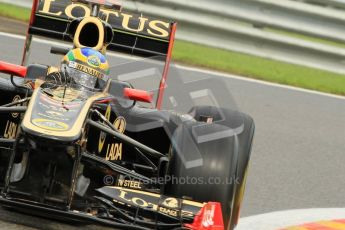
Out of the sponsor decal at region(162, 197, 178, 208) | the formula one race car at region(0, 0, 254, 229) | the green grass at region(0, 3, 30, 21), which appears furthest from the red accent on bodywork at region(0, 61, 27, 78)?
the green grass at region(0, 3, 30, 21)

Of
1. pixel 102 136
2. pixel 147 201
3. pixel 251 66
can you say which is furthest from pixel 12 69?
pixel 251 66

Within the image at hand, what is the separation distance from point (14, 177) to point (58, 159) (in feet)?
0.93

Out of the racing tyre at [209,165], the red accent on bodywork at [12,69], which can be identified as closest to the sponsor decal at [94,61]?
the red accent on bodywork at [12,69]

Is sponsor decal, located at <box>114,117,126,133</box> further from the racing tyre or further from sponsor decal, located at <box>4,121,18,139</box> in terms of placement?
sponsor decal, located at <box>4,121,18,139</box>

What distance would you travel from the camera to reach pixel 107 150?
6.16m

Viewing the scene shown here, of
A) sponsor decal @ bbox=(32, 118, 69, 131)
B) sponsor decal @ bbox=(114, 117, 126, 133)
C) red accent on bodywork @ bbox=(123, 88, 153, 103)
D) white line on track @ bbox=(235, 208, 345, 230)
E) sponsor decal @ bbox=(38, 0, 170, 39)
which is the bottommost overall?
white line on track @ bbox=(235, 208, 345, 230)

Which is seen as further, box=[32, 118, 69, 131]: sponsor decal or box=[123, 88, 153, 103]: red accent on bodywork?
box=[123, 88, 153, 103]: red accent on bodywork

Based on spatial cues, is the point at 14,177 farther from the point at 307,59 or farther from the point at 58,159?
the point at 307,59

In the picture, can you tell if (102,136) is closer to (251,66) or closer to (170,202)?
(170,202)

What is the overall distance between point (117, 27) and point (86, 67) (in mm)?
1124

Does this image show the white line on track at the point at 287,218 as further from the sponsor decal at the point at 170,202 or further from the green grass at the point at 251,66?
the green grass at the point at 251,66

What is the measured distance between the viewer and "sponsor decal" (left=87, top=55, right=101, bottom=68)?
6258 millimetres

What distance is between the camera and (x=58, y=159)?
5211 mm

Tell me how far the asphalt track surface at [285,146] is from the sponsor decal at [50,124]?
68cm
